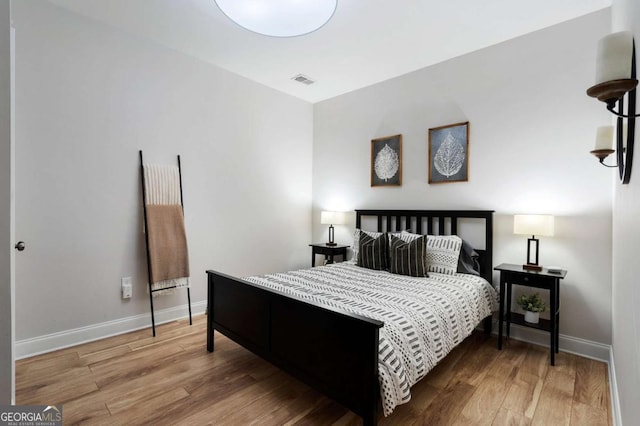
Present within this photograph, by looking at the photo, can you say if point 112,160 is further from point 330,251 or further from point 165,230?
point 330,251

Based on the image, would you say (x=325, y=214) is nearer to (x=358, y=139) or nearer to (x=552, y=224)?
(x=358, y=139)

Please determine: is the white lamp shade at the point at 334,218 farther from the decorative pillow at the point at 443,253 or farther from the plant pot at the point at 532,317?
the plant pot at the point at 532,317

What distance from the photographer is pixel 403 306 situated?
2.04m

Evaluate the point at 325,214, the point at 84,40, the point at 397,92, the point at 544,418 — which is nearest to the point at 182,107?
the point at 84,40

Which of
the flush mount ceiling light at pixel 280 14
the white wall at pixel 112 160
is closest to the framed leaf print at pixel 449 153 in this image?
the flush mount ceiling light at pixel 280 14

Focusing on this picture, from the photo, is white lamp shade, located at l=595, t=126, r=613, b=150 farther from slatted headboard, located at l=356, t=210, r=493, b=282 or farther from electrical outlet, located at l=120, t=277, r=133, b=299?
electrical outlet, located at l=120, t=277, r=133, b=299

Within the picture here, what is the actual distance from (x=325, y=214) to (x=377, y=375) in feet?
9.44

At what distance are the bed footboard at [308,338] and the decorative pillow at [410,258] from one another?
4.46 ft

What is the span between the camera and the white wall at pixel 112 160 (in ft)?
8.32

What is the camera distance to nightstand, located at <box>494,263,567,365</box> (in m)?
2.48

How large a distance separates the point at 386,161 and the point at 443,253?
143 cm

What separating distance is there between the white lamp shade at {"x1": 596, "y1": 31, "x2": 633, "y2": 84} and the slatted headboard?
215 cm

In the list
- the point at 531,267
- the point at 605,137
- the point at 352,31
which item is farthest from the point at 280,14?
the point at 531,267

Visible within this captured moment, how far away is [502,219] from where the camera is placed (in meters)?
3.06
